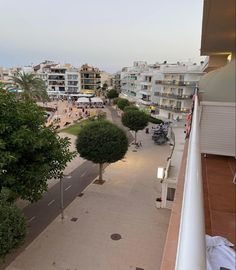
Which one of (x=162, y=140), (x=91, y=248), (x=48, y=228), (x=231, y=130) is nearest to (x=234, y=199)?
(x=231, y=130)

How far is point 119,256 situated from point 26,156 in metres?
5.78

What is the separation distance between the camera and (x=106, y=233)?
39.7 ft

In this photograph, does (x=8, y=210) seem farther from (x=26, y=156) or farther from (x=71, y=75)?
(x=71, y=75)

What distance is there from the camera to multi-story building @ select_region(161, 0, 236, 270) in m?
0.97

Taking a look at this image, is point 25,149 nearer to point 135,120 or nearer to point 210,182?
point 210,182

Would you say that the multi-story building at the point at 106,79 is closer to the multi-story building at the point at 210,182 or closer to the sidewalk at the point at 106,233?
the sidewalk at the point at 106,233

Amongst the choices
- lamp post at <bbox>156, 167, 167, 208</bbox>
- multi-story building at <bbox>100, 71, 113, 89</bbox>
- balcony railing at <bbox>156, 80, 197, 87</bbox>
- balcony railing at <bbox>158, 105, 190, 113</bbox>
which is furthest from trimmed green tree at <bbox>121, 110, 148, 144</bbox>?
multi-story building at <bbox>100, 71, 113, 89</bbox>

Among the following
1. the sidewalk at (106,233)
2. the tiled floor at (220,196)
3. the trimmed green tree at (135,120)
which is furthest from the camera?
the trimmed green tree at (135,120)

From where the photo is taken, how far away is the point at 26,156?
33.5 ft

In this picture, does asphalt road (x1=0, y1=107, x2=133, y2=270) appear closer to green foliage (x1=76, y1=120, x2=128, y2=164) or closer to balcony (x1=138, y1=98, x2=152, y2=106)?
green foliage (x1=76, y1=120, x2=128, y2=164)

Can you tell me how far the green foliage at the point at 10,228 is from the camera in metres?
7.43

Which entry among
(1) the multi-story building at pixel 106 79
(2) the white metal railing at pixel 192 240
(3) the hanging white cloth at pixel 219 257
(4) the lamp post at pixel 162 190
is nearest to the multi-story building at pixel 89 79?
(1) the multi-story building at pixel 106 79

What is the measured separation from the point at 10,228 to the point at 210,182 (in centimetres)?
611

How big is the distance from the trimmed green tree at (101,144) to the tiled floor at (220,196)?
8.53m
